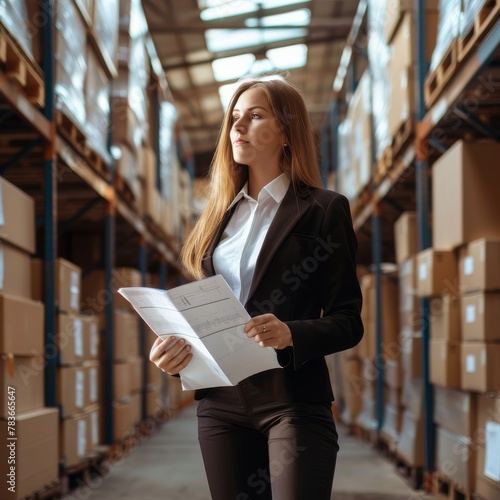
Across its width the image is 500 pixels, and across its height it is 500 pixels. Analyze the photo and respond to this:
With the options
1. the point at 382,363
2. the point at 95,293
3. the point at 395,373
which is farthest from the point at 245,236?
the point at 382,363

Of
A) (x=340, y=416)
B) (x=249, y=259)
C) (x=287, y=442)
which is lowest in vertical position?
(x=340, y=416)

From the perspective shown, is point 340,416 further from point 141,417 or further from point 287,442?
point 287,442

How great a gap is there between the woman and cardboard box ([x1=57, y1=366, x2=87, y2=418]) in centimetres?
408

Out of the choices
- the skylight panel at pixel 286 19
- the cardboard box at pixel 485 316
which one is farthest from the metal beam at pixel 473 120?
the skylight panel at pixel 286 19

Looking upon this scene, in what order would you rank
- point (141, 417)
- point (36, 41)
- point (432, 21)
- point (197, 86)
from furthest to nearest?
1. point (197, 86)
2. point (141, 417)
3. point (432, 21)
4. point (36, 41)

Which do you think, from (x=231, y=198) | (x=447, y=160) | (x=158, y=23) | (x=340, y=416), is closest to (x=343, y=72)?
(x=158, y=23)

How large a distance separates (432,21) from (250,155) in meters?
4.77

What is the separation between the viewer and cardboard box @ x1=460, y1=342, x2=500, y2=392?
468 cm

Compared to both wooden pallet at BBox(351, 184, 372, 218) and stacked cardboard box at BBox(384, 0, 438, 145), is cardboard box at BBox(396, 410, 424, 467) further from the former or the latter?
wooden pallet at BBox(351, 184, 372, 218)

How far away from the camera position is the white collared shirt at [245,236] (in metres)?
2.09

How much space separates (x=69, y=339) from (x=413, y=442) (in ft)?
9.14

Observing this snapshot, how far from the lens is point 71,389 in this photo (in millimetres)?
6363

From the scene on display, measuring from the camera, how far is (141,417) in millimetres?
10945

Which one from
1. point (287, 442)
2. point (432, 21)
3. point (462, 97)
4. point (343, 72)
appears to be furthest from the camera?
point (343, 72)
